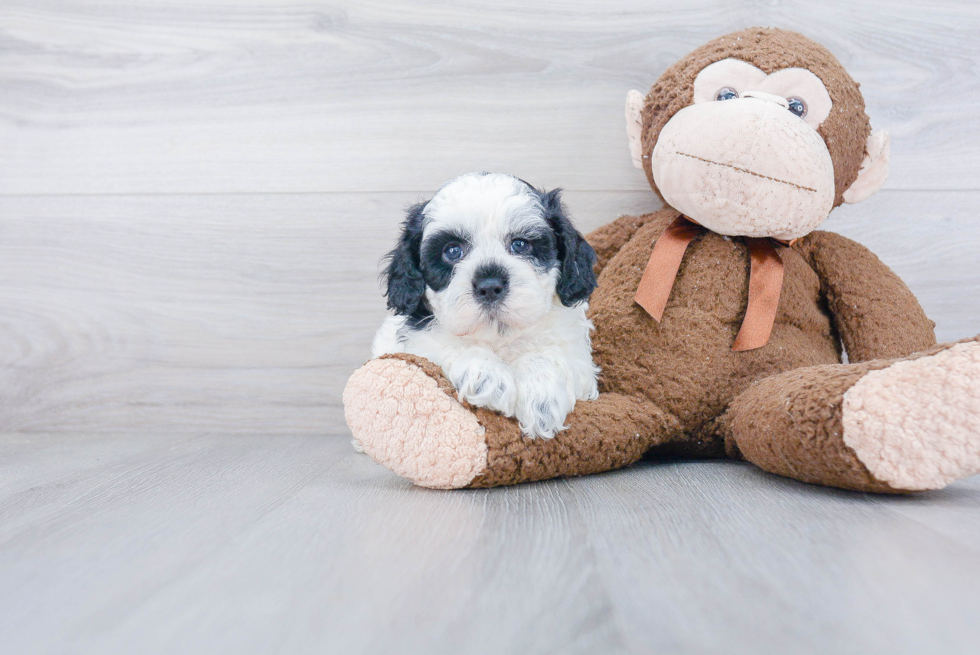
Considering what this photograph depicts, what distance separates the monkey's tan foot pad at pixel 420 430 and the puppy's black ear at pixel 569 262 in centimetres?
32

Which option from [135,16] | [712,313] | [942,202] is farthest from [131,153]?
[942,202]

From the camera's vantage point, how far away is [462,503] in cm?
100

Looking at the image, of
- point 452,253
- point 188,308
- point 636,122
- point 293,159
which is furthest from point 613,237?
point 188,308

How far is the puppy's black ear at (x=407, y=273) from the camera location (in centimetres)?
121

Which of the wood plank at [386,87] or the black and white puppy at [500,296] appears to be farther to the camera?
the wood plank at [386,87]

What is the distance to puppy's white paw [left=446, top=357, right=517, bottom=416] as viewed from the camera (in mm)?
1070

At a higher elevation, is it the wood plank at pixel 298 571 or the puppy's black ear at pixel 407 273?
the puppy's black ear at pixel 407 273

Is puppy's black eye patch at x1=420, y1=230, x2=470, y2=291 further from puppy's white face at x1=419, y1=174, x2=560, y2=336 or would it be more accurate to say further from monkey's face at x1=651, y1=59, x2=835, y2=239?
monkey's face at x1=651, y1=59, x2=835, y2=239

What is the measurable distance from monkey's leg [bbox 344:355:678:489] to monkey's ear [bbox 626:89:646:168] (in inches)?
26.1

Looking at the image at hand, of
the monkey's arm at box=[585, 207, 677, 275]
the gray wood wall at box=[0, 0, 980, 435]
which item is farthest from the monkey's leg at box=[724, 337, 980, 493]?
the gray wood wall at box=[0, 0, 980, 435]

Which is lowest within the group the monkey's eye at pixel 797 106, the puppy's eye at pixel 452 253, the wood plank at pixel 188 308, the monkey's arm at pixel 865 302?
the wood plank at pixel 188 308

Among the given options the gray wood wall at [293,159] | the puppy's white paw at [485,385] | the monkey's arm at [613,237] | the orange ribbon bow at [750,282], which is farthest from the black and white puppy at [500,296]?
the gray wood wall at [293,159]

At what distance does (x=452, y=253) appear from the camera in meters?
1.19

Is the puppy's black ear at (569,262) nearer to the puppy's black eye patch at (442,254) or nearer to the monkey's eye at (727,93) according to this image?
the puppy's black eye patch at (442,254)
